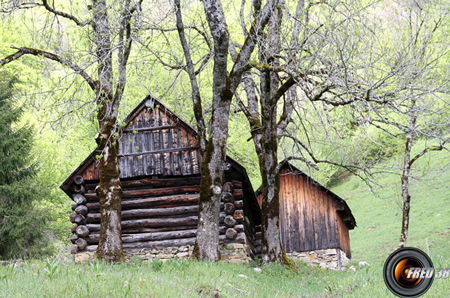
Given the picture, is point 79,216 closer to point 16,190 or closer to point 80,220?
point 80,220

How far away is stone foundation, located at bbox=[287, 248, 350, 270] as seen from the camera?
58.9 feet

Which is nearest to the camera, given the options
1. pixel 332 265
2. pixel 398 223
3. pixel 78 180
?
pixel 78 180

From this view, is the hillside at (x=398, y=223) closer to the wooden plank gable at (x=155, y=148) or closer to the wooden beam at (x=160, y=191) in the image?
the wooden beam at (x=160, y=191)

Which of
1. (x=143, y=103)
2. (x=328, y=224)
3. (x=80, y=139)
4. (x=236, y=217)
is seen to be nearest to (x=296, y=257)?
(x=328, y=224)

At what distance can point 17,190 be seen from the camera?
14.1m

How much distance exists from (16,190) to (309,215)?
12.9m

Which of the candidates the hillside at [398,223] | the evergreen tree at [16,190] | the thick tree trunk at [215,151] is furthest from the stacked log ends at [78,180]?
the hillside at [398,223]

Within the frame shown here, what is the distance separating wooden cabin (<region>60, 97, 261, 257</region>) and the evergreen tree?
308cm

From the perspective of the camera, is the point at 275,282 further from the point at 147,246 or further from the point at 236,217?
the point at 147,246

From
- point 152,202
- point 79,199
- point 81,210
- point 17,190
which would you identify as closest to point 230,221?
point 152,202

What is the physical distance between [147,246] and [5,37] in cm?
1210

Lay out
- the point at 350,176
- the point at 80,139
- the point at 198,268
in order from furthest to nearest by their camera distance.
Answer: the point at 350,176, the point at 80,139, the point at 198,268

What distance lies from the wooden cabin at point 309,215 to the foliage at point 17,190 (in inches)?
387

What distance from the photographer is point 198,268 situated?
294 inches
